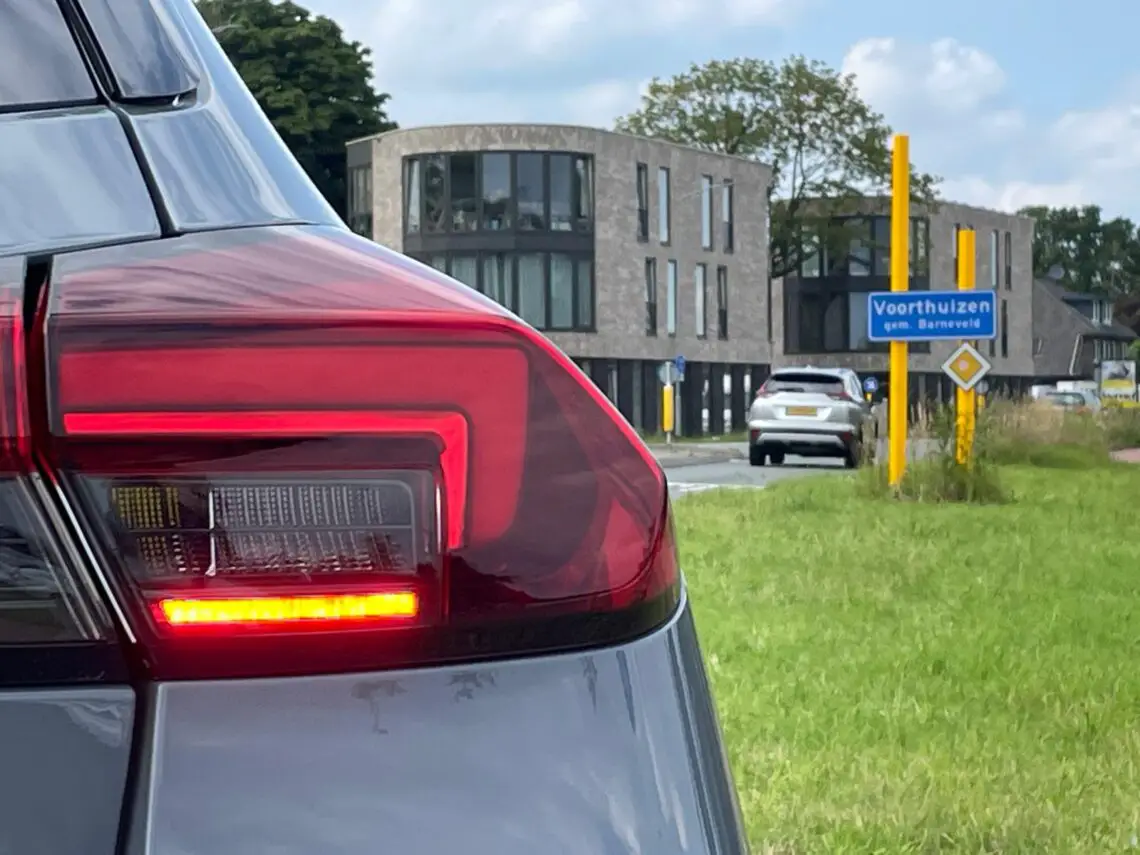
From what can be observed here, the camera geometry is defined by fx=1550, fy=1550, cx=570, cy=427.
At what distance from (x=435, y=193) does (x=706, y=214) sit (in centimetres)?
1130

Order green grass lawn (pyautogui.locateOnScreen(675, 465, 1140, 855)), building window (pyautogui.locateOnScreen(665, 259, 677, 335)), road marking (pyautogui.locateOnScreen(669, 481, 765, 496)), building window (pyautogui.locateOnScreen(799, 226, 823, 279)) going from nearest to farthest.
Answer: green grass lawn (pyautogui.locateOnScreen(675, 465, 1140, 855)) < road marking (pyautogui.locateOnScreen(669, 481, 765, 496)) < building window (pyautogui.locateOnScreen(665, 259, 677, 335)) < building window (pyautogui.locateOnScreen(799, 226, 823, 279))

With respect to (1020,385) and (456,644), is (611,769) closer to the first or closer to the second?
(456,644)

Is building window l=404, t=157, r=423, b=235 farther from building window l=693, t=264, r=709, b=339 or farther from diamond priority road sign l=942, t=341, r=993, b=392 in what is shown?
diamond priority road sign l=942, t=341, r=993, b=392

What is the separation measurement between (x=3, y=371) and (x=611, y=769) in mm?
507

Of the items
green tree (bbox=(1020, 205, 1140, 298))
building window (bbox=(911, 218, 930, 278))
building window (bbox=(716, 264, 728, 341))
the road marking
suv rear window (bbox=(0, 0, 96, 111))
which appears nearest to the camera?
suv rear window (bbox=(0, 0, 96, 111))

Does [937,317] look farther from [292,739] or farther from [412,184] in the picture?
[412,184]

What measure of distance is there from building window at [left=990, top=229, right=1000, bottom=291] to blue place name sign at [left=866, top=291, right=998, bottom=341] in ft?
208

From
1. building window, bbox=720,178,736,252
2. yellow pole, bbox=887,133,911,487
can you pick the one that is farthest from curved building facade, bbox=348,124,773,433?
yellow pole, bbox=887,133,911,487

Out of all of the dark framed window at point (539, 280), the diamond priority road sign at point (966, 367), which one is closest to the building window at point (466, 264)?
the dark framed window at point (539, 280)

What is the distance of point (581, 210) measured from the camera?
48.2m

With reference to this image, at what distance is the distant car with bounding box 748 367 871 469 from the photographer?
26016mm

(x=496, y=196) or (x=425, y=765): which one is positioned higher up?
(x=496, y=196)

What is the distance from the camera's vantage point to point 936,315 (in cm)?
1658

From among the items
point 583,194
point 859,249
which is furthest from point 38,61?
point 859,249
